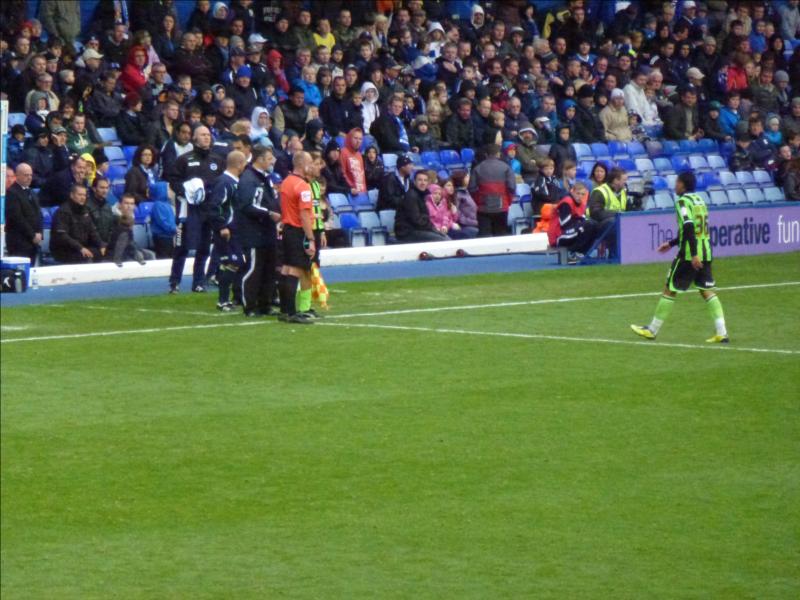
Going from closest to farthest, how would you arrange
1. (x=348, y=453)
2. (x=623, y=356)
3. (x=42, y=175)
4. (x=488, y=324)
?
1. (x=348, y=453)
2. (x=623, y=356)
3. (x=488, y=324)
4. (x=42, y=175)

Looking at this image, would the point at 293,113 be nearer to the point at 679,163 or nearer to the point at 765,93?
the point at 679,163

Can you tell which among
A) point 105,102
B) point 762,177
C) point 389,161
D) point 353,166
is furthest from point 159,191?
point 762,177

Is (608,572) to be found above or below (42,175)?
below

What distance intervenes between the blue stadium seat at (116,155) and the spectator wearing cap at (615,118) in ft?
32.4

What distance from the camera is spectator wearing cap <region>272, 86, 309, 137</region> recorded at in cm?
2453

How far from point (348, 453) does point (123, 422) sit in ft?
6.07

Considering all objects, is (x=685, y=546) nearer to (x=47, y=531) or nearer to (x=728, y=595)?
(x=728, y=595)

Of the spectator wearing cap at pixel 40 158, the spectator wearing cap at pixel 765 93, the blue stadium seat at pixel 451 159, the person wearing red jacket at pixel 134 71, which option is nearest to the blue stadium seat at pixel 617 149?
the blue stadium seat at pixel 451 159

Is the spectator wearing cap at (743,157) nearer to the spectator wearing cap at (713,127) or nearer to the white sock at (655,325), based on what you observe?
the spectator wearing cap at (713,127)

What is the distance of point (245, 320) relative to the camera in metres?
17.2

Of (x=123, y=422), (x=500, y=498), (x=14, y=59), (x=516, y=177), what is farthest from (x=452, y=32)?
(x=500, y=498)

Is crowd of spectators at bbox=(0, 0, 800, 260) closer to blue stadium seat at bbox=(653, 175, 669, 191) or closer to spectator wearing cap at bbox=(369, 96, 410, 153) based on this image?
spectator wearing cap at bbox=(369, 96, 410, 153)

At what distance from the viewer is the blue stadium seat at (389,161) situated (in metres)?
25.6

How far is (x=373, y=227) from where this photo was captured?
81.1 feet
